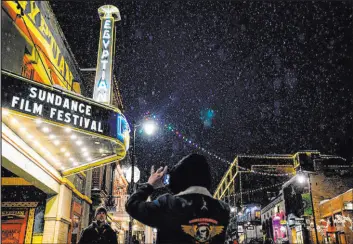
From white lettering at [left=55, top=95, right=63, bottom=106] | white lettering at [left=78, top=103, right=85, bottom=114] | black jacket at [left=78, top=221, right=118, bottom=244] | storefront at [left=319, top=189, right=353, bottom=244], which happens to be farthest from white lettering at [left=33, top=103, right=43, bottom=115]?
storefront at [left=319, top=189, right=353, bottom=244]

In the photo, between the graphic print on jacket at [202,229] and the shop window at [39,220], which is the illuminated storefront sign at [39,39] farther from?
the graphic print on jacket at [202,229]

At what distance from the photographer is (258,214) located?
51750 millimetres

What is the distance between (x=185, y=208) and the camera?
2551 millimetres

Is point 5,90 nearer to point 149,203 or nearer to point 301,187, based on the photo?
point 149,203

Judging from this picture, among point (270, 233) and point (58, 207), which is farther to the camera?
point (270, 233)

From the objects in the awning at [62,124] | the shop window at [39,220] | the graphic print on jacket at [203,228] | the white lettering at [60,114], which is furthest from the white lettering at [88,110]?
the graphic print on jacket at [203,228]

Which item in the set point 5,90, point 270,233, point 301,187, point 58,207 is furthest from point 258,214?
point 5,90

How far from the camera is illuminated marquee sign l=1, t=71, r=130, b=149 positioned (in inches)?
253

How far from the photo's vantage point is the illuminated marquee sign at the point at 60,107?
6.43 metres

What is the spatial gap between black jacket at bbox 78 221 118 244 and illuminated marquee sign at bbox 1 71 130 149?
269cm

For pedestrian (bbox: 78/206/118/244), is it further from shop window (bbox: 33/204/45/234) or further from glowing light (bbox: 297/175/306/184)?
glowing light (bbox: 297/175/306/184)

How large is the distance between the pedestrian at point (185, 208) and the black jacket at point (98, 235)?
488cm

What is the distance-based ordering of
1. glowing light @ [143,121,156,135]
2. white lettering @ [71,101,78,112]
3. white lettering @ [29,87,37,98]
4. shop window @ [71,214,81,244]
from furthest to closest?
glowing light @ [143,121,156,135]
shop window @ [71,214,81,244]
white lettering @ [71,101,78,112]
white lettering @ [29,87,37,98]

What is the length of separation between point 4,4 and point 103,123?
3.90 meters
